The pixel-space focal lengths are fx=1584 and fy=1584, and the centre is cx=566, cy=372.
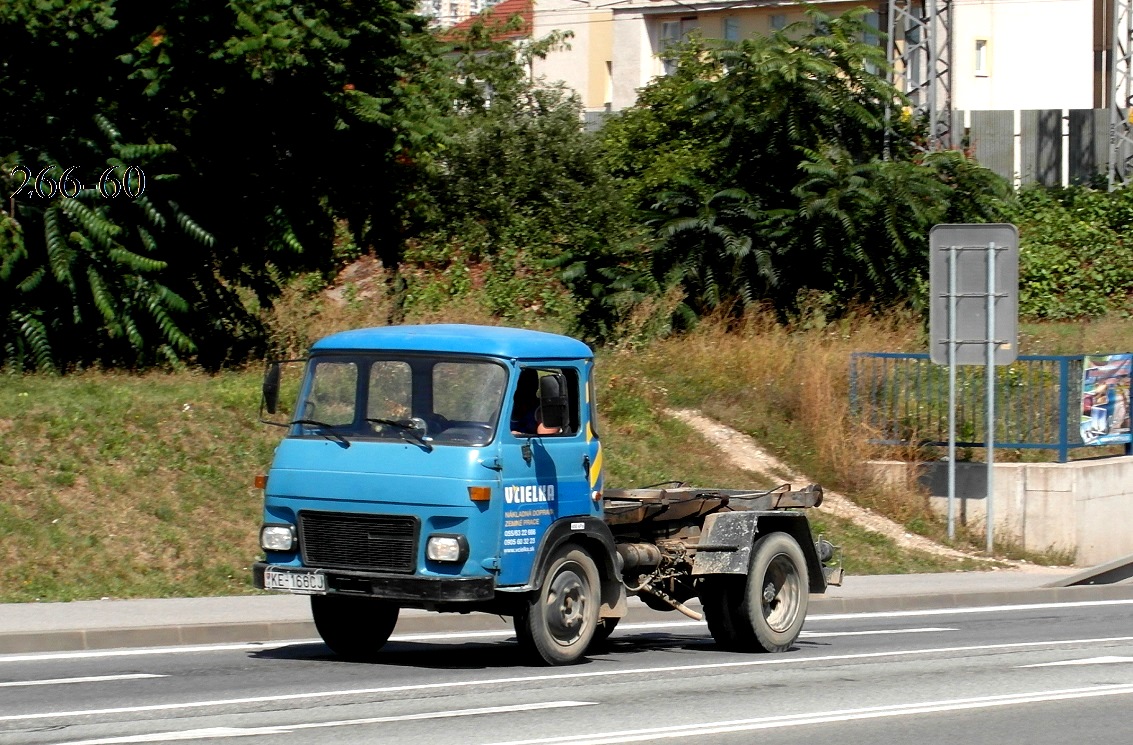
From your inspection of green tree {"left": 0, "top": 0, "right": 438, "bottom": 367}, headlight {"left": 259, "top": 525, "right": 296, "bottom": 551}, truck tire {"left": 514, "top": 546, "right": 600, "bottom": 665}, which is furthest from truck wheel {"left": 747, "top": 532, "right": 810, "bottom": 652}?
green tree {"left": 0, "top": 0, "right": 438, "bottom": 367}

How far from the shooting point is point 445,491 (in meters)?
10.5

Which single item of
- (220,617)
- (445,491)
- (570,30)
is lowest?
(220,617)

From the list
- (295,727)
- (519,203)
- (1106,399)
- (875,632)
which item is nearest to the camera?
(295,727)

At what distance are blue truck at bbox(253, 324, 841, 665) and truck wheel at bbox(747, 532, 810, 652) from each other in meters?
1.09

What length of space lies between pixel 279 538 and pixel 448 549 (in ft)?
4.25

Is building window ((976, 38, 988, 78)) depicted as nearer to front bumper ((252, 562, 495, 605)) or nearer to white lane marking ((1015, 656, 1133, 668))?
white lane marking ((1015, 656, 1133, 668))

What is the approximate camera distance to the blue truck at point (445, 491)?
10469mm

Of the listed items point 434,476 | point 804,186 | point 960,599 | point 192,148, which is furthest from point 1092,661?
point 804,186

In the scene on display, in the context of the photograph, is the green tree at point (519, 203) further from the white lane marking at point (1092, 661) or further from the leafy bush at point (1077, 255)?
the white lane marking at point (1092, 661)

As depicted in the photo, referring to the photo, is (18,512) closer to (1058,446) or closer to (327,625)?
(327,625)

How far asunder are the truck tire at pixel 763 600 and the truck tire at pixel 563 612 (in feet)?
5.17

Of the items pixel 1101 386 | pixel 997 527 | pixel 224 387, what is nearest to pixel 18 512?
pixel 224 387

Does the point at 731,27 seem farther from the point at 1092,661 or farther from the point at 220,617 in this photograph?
the point at 1092,661

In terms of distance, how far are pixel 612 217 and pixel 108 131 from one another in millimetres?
13143
